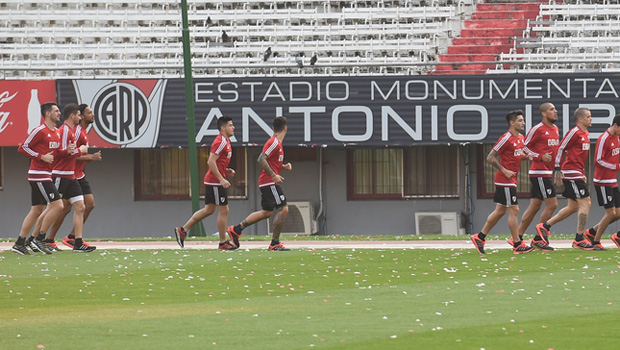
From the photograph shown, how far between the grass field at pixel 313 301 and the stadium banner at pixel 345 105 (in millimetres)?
7080

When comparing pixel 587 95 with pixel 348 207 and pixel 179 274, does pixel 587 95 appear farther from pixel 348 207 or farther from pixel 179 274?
pixel 179 274

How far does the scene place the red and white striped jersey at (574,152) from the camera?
46.3 ft

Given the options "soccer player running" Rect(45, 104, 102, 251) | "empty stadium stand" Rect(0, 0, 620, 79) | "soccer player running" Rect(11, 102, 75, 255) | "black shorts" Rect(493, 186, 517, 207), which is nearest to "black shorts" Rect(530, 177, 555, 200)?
"black shorts" Rect(493, 186, 517, 207)

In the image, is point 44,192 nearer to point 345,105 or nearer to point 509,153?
point 509,153

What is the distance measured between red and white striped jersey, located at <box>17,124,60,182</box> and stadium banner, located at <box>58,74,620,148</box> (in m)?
7.34

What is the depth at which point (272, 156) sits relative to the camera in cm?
1473

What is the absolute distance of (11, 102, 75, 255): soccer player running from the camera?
46.1ft

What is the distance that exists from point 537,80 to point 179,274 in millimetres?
11027

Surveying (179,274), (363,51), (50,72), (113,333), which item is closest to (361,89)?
(363,51)

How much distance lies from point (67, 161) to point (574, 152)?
6777mm

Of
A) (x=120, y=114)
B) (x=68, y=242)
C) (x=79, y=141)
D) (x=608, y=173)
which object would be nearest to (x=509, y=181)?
(x=608, y=173)

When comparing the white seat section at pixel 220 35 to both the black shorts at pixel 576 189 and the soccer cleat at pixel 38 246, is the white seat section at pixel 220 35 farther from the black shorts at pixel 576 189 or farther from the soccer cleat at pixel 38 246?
the black shorts at pixel 576 189

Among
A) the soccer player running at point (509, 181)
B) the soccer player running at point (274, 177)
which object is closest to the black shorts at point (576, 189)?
the soccer player running at point (509, 181)

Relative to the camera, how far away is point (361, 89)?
2123 cm
